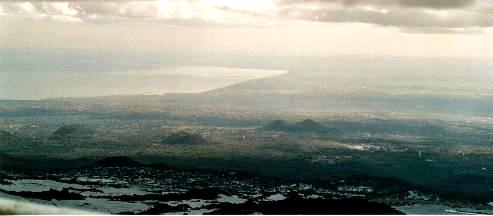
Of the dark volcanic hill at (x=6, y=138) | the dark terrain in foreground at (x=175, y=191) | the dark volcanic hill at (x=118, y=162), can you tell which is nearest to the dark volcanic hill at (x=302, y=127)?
the dark terrain in foreground at (x=175, y=191)

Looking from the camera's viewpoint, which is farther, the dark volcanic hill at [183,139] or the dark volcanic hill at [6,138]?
the dark volcanic hill at [6,138]

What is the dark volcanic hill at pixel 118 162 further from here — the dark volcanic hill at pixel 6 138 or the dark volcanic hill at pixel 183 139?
the dark volcanic hill at pixel 6 138

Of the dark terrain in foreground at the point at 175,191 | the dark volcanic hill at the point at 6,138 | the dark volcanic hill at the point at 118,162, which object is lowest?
the dark terrain in foreground at the point at 175,191

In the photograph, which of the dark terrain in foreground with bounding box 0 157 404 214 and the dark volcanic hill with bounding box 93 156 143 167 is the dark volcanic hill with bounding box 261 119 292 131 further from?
the dark volcanic hill with bounding box 93 156 143 167

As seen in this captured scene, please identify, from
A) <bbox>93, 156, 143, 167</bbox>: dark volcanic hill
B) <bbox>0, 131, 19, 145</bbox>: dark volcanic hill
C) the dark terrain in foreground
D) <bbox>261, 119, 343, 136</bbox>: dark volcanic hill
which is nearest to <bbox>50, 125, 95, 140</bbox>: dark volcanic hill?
<bbox>0, 131, 19, 145</bbox>: dark volcanic hill

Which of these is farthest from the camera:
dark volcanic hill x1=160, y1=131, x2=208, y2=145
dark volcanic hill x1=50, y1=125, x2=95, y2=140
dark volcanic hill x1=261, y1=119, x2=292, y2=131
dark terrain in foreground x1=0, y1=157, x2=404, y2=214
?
dark volcanic hill x1=261, y1=119, x2=292, y2=131

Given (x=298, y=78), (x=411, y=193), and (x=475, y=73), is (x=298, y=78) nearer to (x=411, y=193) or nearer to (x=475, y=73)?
(x=475, y=73)

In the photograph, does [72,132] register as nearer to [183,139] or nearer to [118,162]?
[118,162]
